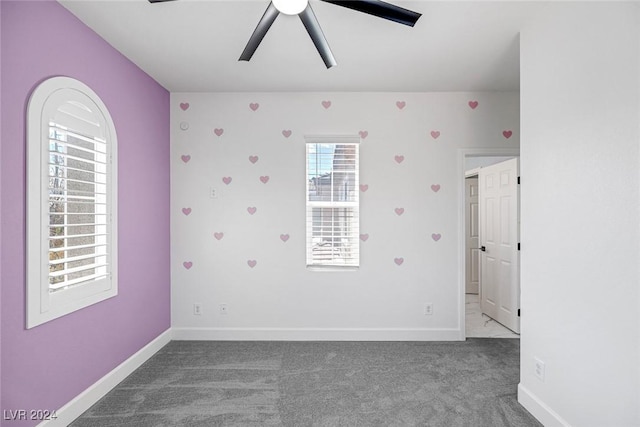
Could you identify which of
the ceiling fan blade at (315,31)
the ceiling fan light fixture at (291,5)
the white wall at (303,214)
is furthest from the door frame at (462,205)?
the ceiling fan light fixture at (291,5)

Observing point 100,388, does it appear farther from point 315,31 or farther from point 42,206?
point 315,31

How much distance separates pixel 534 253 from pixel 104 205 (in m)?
2.93

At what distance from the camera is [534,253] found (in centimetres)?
205

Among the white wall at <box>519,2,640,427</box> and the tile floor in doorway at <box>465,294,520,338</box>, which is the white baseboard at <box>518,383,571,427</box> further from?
the tile floor in doorway at <box>465,294,520,338</box>

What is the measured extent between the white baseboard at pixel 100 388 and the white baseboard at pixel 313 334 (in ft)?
1.41

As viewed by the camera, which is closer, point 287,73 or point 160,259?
point 287,73

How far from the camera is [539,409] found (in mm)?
2031

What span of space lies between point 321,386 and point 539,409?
144 centimetres

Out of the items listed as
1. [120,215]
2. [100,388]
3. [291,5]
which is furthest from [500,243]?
[100,388]

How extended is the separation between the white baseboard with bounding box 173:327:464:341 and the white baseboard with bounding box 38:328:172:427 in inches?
17.0

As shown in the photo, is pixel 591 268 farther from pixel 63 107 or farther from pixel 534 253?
pixel 63 107

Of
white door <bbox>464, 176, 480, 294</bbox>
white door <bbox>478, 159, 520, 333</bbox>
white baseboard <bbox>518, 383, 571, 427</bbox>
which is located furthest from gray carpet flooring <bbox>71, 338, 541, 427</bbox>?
white door <bbox>464, 176, 480, 294</bbox>

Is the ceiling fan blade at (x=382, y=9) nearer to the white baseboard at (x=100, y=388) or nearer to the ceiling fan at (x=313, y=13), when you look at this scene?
the ceiling fan at (x=313, y=13)

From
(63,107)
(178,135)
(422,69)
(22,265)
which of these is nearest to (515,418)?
(422,69)
